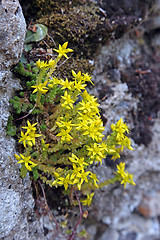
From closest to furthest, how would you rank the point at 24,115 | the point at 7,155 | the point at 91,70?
the point at 7,155
the point at 24,115
the point at 91,70

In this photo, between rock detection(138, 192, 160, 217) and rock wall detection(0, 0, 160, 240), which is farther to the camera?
rock detection(138, 192, 160, 217)

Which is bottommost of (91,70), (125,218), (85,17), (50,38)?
(125,218)

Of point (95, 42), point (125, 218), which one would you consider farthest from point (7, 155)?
point (125, 218)

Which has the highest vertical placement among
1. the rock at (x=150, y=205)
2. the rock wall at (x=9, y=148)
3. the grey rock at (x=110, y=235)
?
the rock wall at (x=9, y=148)

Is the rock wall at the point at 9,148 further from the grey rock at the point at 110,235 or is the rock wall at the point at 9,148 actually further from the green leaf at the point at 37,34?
the grey rock at the point at 110,235

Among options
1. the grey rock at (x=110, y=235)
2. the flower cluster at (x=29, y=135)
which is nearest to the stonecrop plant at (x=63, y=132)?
the flower cluster at (x=29, y=135)

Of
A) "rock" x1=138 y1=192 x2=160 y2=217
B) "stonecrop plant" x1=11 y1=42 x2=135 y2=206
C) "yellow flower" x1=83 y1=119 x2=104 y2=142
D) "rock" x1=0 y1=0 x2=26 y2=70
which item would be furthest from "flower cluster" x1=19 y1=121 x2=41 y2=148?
"rock" x1=138 y1=192 x2=160 y2=217

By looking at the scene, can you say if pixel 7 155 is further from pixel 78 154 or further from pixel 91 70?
pixel 91 70

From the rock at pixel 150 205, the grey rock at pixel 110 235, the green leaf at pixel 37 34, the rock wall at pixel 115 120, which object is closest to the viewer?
the rock wall at pixel 115 120

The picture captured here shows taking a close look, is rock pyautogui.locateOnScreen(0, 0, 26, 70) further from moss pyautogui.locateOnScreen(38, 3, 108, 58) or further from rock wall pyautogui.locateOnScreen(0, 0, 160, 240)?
moss pyautogui.locateOnScreen(38, 3, 108, 58)
